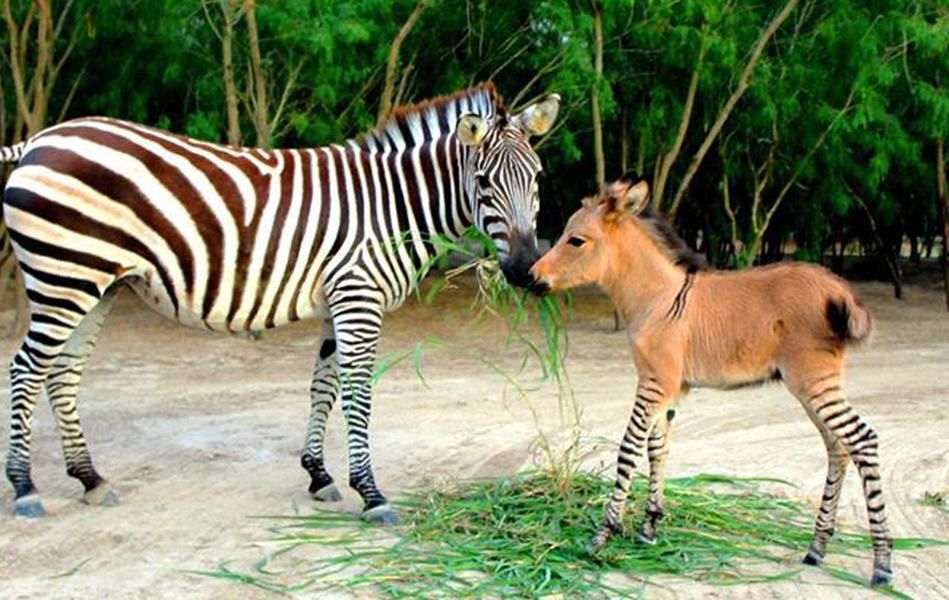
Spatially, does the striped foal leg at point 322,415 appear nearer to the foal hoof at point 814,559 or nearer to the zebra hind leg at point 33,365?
the zebra hind leg at point 33,365

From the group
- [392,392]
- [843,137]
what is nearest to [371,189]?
[392,392]

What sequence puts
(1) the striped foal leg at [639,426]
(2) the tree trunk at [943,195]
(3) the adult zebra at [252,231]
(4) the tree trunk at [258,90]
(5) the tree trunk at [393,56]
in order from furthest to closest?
(2) the tree trunk at [943,195], (5) the tree trunk at [393,56], (4) the tree trunk at [258,90], (3) the adult zebra at [252,231], (1) the striped foal leg at [639,426]

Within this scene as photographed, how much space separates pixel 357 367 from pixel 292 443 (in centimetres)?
216

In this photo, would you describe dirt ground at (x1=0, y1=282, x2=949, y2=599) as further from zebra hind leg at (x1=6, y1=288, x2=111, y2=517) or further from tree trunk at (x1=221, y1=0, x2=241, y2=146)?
tree trunk at (x1=221, y1=0, x2=241, y2=146)

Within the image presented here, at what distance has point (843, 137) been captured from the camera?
16469 mm

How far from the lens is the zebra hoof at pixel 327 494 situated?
22.6 ft

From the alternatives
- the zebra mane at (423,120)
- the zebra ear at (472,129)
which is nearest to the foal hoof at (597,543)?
the zebra ear at (472,129)

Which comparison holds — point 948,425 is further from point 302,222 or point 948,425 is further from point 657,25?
point 657,25

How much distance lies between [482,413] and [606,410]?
1078 mm

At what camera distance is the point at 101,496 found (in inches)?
262

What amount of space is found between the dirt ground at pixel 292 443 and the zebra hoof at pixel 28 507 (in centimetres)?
8

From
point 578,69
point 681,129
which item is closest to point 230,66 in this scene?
point 578,69

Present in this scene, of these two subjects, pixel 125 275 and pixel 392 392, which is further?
pixel 392 392

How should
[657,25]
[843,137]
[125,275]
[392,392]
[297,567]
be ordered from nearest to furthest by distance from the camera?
1. [297,567]
2. [125,275]
3. [392,392]
4. [657,25]
5. [843,137]
